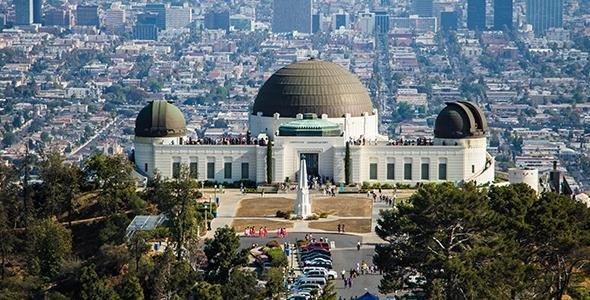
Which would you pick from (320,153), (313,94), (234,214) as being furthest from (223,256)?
(313,94)

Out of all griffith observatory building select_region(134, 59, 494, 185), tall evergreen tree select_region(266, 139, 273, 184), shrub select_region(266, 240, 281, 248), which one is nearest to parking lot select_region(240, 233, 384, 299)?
shrub select_region(266, 240, 281, 248)

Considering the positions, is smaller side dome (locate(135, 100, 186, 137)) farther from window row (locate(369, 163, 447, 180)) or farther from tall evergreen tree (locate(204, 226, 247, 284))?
tall evergreen tree (locate(204, 226, 247, 284))

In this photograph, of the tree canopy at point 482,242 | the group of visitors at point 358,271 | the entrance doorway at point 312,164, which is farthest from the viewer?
the entrance doorway at point 312,164

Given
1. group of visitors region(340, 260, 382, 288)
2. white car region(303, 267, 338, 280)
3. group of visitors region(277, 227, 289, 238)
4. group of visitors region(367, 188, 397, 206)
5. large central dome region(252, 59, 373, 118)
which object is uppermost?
large central dome region(252, 59, 373, 118)

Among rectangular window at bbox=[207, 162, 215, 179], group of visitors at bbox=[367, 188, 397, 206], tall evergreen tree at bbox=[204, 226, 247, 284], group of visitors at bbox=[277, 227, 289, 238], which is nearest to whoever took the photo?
tall evergreen tree at bbox=[204, 226, 247, 284]

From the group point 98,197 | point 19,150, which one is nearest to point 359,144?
point 98,197

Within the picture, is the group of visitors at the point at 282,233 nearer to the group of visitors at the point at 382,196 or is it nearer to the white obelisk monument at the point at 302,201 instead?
the white obelisk monument at the point at 302,201

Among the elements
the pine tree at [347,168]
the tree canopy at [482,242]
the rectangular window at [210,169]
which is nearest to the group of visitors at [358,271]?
the tree canopy at [482,242]
